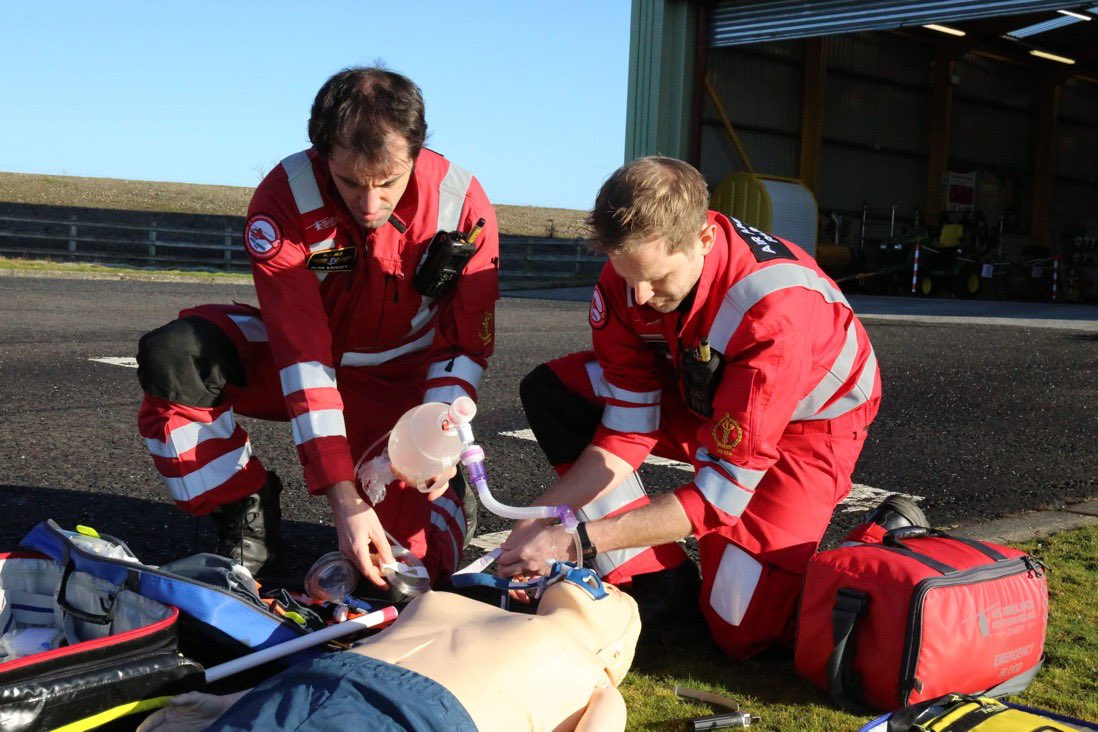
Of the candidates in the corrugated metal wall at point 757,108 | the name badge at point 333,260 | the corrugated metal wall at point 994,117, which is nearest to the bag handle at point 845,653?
the name badge at point 333,260

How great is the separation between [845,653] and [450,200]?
→ 1766 millimetres

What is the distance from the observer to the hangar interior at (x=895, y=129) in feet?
65.9

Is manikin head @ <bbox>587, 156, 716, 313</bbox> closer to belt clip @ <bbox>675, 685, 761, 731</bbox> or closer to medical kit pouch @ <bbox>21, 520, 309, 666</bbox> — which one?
belt clip @ <bbox>675, 685, 761, 731</bbox>

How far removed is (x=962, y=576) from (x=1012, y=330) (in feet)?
36.9

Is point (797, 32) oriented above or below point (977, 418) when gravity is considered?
above

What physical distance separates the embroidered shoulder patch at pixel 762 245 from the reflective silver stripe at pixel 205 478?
1.59m

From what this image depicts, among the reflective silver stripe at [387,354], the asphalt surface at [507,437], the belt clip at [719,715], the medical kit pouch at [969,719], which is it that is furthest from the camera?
the asphalt surface at [507,437]

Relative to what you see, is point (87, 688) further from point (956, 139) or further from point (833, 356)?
point (956, 139)

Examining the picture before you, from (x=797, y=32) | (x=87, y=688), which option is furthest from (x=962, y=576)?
(x=797, y=32)

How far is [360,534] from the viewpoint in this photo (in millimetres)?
2760

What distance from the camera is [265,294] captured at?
10.5ft

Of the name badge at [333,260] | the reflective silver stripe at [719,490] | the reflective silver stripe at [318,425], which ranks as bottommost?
the reflective silver stripe at [719,490]

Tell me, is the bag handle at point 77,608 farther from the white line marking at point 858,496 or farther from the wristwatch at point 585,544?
A: the white line marking at point 858,496

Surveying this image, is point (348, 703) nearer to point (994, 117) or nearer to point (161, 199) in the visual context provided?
point (994, 117)
